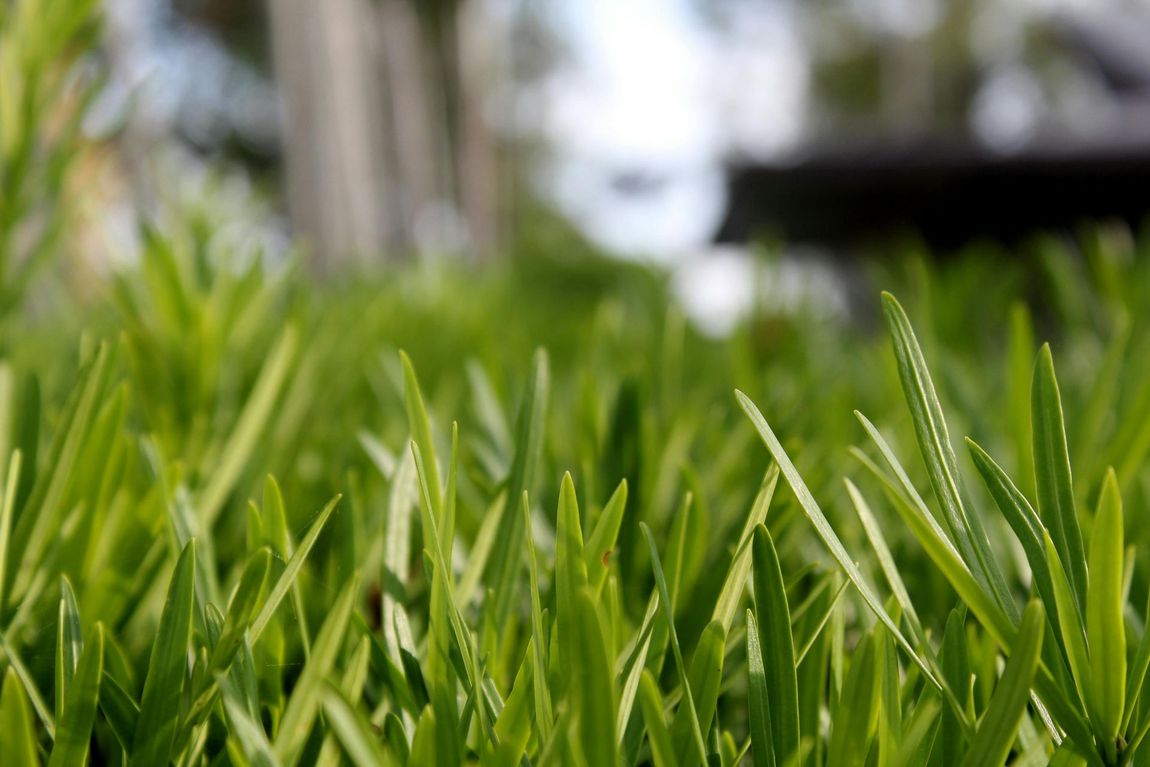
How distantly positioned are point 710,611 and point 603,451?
100 mm

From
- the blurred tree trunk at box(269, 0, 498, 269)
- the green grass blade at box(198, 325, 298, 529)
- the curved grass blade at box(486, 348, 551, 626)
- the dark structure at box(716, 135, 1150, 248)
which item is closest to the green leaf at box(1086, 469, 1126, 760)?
the curved grass blade at box(486, 348, 551, 626)

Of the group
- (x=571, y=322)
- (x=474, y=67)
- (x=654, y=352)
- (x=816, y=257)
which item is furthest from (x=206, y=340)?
(x=474, y=67)

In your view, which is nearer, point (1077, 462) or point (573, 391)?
point (1077, 462)

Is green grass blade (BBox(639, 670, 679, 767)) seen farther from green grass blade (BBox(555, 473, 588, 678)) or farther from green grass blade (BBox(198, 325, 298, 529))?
green grass blade (BBox(198, 325, 298, 529))

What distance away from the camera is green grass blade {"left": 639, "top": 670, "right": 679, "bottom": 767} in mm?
150

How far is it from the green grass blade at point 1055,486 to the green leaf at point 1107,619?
2 centimetres

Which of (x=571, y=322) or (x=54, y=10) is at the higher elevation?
(x=54, y=10)

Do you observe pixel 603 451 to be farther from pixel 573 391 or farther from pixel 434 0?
pixel 434 0

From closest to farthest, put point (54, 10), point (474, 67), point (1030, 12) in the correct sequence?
point (54, 10) → point (474, 67) → point (1030, 12)

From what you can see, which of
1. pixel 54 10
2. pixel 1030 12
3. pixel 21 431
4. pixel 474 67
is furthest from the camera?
pixel 1030 12

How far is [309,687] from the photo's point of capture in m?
0.18

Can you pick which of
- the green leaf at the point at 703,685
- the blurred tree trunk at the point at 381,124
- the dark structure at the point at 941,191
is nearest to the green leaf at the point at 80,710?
the green leaf at the point at 703,685

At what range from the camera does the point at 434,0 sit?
4.58 m

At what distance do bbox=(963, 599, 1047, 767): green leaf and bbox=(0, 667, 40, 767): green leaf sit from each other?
0.15 meters
